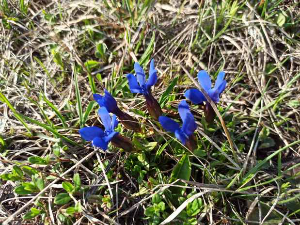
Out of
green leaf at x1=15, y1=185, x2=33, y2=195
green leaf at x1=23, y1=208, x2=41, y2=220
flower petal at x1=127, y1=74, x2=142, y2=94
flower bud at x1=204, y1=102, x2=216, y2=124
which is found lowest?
green leaf at x1=23, y1=208, x2=41, y2=220

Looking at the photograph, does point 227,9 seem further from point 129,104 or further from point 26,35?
point 26,35

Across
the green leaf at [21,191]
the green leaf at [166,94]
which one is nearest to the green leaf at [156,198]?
the green leaf at [166,94]

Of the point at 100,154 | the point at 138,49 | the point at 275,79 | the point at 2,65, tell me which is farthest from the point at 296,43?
the point at 2,65

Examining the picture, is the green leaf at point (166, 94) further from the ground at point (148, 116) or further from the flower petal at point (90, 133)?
the flower petal at point (90, 133)

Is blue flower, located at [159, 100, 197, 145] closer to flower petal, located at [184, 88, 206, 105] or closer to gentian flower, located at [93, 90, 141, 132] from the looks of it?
flower petal, located at [184, 88, 206, 105]

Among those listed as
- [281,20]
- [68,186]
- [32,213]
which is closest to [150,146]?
[68,186]

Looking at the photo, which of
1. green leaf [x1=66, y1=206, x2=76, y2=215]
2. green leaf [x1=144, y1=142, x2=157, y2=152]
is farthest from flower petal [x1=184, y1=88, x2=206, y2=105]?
green leaf [x1=66, y1=206, x2=76, y2=215]

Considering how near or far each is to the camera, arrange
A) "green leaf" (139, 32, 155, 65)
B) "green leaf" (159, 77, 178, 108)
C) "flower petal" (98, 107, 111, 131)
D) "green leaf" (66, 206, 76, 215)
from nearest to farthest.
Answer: "flower petal" (98, 107, 111, 131), "green leaf" (66, 206, 76, 215), "green leaf" (159, 77, 178, 108), "green leaf" (139, 32, 155, 65)
